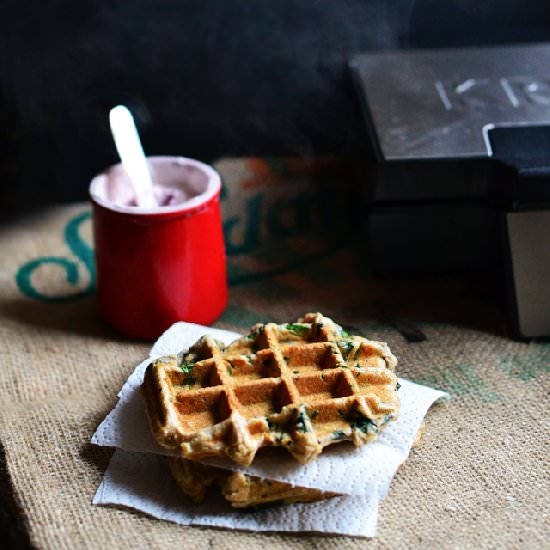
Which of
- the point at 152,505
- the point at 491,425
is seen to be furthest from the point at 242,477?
the point at 491,425

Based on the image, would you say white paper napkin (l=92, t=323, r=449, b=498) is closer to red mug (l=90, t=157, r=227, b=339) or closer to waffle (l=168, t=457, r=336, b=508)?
waffle (l=168, t=457, r=336, b=508)

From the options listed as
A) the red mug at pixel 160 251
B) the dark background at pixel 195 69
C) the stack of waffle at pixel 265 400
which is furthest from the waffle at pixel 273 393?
the dark background at pixel 195 69

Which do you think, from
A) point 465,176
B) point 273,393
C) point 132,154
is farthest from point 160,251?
point 465,176

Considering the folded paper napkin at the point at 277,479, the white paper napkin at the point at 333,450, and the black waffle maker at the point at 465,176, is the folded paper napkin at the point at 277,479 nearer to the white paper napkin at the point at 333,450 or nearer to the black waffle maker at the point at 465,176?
the white paper napkin at the point at 333,450

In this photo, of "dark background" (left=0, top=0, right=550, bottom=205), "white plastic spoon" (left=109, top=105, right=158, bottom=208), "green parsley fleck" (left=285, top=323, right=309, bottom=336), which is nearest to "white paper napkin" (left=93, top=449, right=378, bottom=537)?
"green parsley fleck" (left=285, top=323, right=309, bottom=336)

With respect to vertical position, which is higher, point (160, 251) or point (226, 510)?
point (160, 251)

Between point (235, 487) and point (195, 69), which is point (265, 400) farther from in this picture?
point (195, 69)
